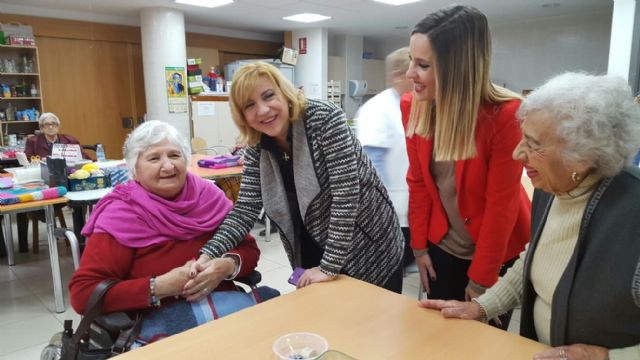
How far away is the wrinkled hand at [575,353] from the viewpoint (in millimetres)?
974

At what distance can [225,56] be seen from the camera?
895 centimetres

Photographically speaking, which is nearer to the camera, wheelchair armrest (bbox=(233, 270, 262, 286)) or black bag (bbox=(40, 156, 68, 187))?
wheelchair armrest (bbox=(233, 270, 262, 286))

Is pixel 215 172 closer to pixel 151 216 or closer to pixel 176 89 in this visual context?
pixel 151 216

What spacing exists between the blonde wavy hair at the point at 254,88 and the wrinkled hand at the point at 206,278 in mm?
505

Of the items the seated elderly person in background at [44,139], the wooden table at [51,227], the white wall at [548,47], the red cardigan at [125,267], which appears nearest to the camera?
the red cardigan at [125,267]

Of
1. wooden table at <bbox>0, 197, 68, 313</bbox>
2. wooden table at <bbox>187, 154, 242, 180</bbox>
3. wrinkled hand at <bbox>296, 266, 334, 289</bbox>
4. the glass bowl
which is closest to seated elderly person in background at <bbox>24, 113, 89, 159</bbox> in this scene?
wooden table at <bbox>187, 154, 242, 180</bbox>

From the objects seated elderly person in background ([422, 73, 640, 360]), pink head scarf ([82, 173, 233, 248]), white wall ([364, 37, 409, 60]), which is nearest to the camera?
seated elderly person in background ([422, 73, 640, 360])

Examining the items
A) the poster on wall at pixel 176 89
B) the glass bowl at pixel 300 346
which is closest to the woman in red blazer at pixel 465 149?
the glass bowl at pixel 300 346

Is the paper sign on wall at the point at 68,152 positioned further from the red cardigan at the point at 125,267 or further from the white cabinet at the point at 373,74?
the white cabinet at the point at 373,74

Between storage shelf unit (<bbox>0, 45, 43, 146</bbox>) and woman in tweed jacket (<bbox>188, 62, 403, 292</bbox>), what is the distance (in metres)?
6.12

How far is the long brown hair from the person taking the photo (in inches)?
51.1

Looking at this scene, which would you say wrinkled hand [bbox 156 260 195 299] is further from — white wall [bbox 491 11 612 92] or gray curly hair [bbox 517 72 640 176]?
white wall [bbox 491 11 612 92]

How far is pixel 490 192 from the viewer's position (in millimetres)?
1396

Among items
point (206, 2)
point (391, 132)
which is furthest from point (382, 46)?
point (391, 132)
